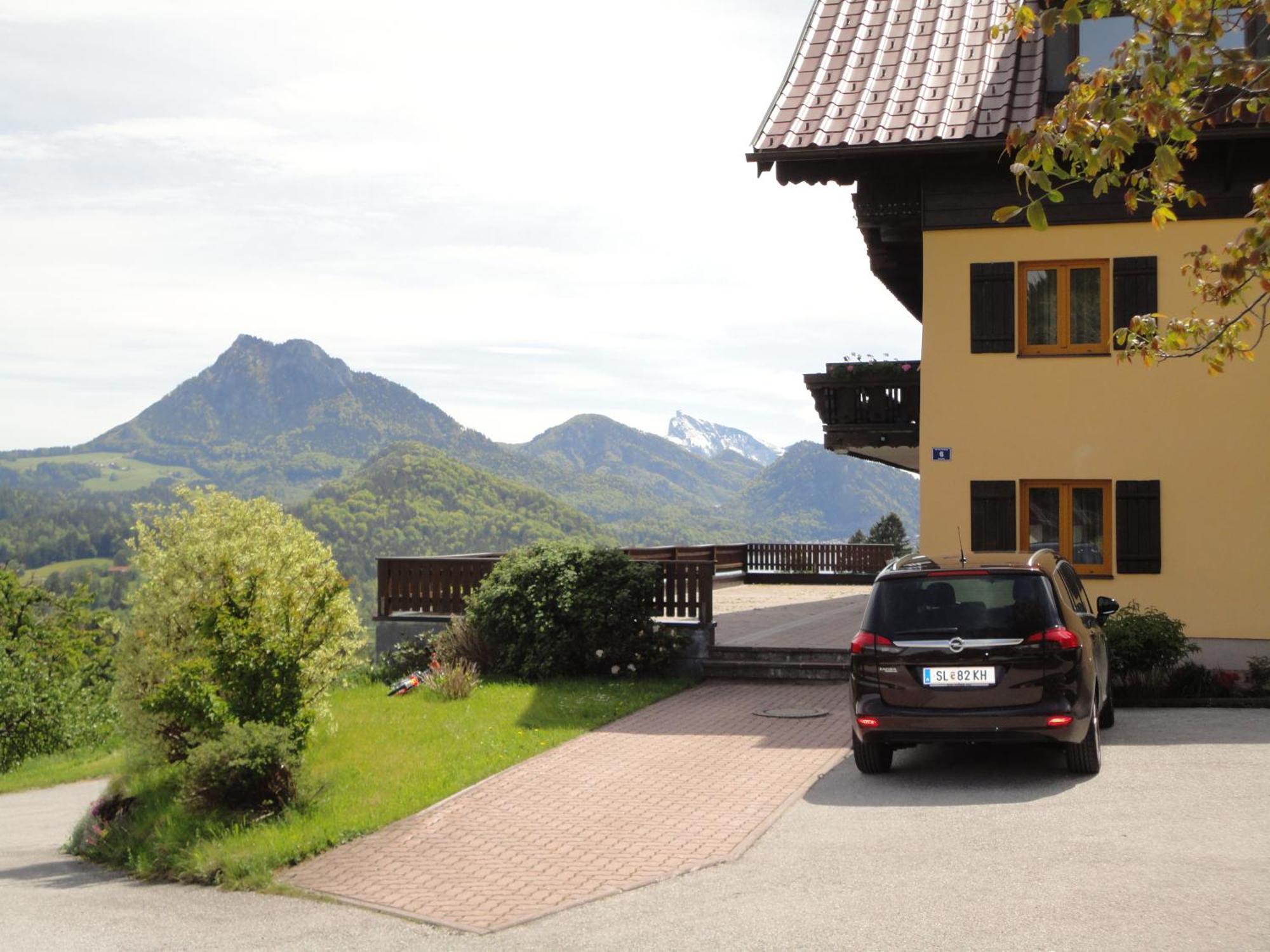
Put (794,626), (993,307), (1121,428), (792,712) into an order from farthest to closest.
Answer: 1. (794,626)
2. (993,307)
3. (1121,428)
4. (792,712)

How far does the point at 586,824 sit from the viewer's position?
10.0m

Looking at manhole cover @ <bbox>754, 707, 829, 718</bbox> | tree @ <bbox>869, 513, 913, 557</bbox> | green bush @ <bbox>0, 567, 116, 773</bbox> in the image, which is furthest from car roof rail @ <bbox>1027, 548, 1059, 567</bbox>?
tree @ <bbox>869, 513, 913, 557</bbox>

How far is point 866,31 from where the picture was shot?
21.2 metres

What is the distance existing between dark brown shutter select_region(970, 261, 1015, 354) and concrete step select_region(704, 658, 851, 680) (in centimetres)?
497

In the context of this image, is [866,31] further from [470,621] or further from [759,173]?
[470,621]

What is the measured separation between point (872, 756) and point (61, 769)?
14366mm

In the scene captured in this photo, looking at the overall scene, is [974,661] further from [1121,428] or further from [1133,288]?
[1133,288]

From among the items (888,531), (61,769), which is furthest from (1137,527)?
(888,531)

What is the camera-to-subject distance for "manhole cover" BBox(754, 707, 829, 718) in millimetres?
14648

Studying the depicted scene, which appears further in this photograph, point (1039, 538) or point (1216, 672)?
point (1039, 538)

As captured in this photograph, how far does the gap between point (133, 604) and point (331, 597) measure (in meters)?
1.98

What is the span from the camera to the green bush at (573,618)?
17328mm

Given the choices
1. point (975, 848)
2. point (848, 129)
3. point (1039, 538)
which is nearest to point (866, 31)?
point (848, 129)

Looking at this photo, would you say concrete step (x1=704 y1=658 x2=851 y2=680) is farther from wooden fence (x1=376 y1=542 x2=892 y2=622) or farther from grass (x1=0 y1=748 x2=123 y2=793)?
grass (x1=0 y1=748 x2=123 y2=793)
